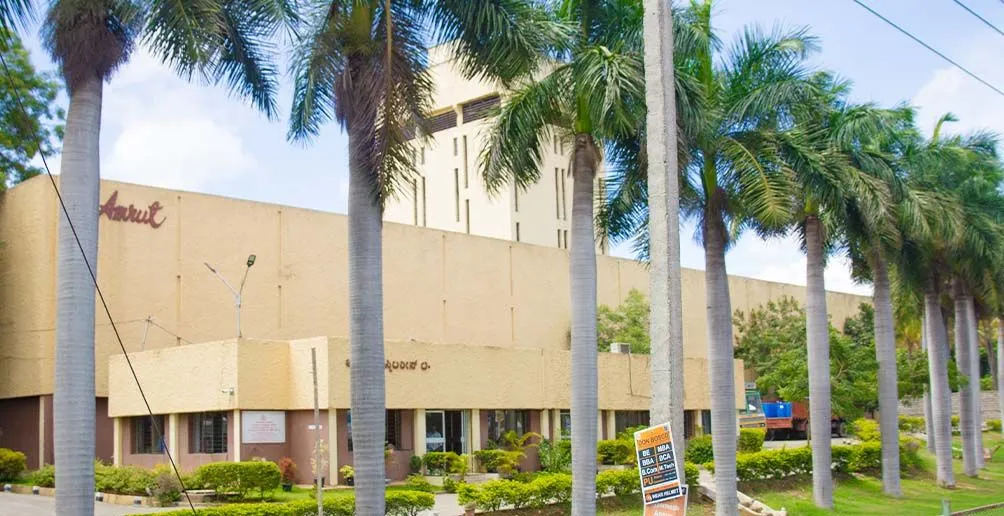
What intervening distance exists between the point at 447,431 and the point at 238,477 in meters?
10.2

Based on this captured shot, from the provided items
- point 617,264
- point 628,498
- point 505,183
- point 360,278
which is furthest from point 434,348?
point 617,264

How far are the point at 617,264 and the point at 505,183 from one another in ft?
148

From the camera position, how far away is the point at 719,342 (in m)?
25.3

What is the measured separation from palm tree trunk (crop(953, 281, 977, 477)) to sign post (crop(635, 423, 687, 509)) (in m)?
32.8

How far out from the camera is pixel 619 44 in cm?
2078

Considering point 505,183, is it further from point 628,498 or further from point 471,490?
point 628,498

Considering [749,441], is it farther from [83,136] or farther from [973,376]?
[83,136]

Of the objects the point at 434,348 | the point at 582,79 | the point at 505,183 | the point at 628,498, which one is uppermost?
the point at 582,79

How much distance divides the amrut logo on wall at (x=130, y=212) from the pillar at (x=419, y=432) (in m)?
14.5

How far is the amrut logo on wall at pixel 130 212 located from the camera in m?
43.4

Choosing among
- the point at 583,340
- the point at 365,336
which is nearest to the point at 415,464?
the point at 583,340

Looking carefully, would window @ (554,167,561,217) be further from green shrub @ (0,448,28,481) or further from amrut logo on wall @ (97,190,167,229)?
green shrub @ (0,448,28,481)

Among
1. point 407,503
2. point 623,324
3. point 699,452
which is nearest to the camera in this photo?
point 407,503

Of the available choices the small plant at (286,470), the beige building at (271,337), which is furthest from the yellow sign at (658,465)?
the small plant at (286,470)
